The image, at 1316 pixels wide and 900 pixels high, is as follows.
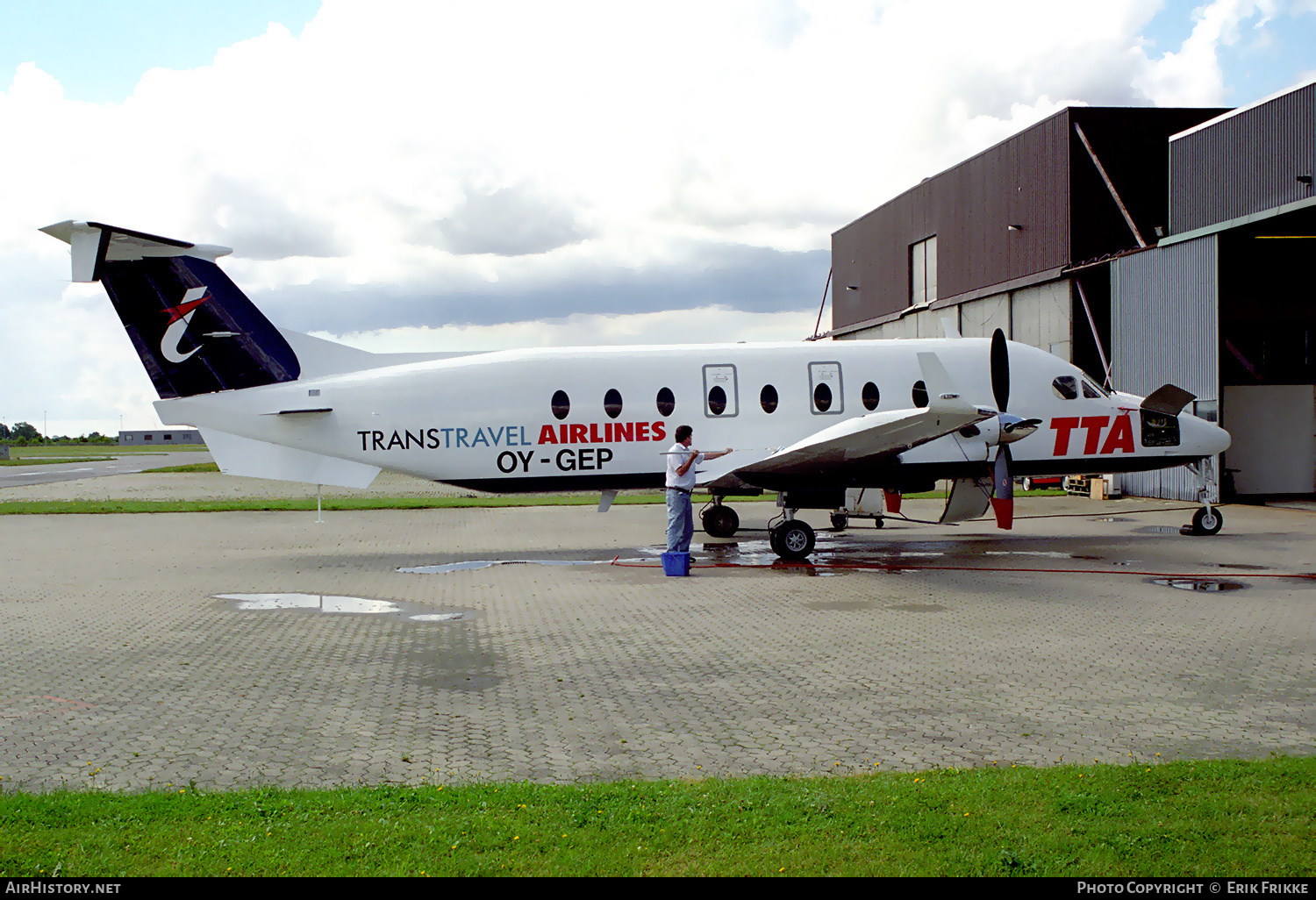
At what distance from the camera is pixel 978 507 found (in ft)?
50.9

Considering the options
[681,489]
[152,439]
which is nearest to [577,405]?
[681,489]

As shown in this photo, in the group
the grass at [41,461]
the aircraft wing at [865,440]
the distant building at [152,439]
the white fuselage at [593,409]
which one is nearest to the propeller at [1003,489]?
the white fuselage at [593,409]

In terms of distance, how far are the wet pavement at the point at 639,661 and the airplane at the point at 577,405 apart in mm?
1531

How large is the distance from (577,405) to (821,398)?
4327 mm

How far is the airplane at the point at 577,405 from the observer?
15.0 metres

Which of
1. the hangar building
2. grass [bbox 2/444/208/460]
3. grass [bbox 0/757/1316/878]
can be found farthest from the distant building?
grass [bbox 0/757/1316/878]

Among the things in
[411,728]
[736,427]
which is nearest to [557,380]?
[736,427]

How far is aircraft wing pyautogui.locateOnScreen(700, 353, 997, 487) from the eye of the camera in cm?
1277

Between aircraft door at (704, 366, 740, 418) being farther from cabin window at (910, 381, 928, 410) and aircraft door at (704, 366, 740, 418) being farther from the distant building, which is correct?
the distant building

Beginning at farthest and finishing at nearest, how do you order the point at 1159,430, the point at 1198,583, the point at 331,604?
the point at 1159,430, the point at 1198,583, the point at 331,604

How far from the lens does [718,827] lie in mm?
4621

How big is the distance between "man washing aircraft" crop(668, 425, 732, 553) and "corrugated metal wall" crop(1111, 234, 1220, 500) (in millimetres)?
16953

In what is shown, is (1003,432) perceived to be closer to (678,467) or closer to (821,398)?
(821,398)

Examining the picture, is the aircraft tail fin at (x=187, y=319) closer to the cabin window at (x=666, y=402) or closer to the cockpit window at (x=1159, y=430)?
the cabin window at (x=666, y=402)
